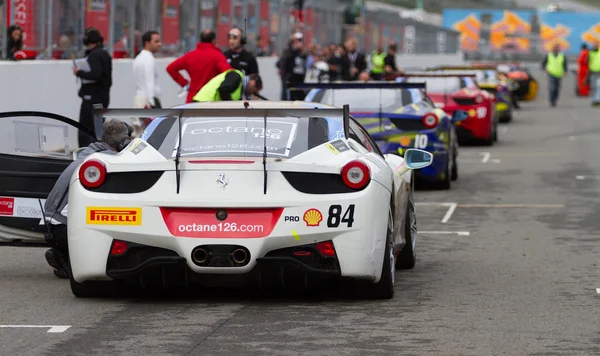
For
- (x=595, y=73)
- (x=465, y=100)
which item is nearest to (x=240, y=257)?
(x=465, y=100)

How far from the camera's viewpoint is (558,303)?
337 inches

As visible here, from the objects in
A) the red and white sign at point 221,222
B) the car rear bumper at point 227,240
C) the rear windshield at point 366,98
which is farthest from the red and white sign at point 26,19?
the red and white sign at point 221,222

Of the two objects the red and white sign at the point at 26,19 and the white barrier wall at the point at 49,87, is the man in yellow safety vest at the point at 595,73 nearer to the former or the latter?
the white barrier wall at the point at 49,87

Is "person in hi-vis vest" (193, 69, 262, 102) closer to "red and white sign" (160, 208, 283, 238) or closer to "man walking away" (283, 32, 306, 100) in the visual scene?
"red and white sign" (160, 208, 283, 238)

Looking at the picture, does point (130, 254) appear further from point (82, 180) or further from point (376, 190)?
point (376, 190)

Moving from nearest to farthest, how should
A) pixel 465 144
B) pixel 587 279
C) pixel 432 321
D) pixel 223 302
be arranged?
pixel 432 321, pixel 223 302, pixel 587 279, pixel 465 144

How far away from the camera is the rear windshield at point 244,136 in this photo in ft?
27.6

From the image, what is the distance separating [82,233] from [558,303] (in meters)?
2.73

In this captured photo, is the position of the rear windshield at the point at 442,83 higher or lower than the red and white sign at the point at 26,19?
lower

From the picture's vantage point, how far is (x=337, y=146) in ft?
27.9

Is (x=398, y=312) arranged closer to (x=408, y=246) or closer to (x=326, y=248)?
(x=326, y=248)

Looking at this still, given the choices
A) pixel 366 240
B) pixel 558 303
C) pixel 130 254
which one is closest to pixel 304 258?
pixel 366 240

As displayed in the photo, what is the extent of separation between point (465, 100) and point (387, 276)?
14865 mm

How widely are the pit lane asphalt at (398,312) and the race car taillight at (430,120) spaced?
3.16m
